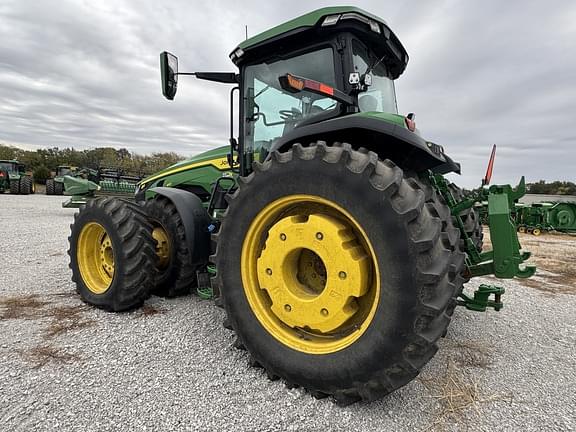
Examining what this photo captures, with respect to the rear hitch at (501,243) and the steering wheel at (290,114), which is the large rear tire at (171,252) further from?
the rear hitch at (501,243)

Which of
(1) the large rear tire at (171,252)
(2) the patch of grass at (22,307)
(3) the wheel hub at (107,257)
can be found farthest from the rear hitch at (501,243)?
(2) the patch of grass at (22,307)

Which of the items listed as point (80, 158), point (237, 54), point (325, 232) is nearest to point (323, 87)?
point (325, 232)

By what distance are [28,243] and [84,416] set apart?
656cm

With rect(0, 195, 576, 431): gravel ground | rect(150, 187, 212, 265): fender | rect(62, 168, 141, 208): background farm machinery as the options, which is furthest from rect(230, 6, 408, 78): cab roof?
rect(62, 168, 141, 208): background farm machinery

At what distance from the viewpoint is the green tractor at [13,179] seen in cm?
2211

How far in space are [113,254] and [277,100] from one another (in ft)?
6.27

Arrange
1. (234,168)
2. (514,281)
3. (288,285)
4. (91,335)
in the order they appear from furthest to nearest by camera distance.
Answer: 1. (514,281)
2. (234,168)
3. (91,335)
4. (288,285)

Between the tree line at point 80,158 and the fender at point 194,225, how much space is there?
2800 centimetres

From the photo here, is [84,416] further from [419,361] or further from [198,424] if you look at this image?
[419,361]

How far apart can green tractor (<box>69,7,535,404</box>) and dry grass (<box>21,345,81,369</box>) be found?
681mm

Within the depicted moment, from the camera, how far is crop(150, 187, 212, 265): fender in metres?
3.10

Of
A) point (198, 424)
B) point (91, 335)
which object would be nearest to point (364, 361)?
point (198, 424)

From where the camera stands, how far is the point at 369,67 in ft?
9.22

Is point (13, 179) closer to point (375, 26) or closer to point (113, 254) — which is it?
point (113, 254)
